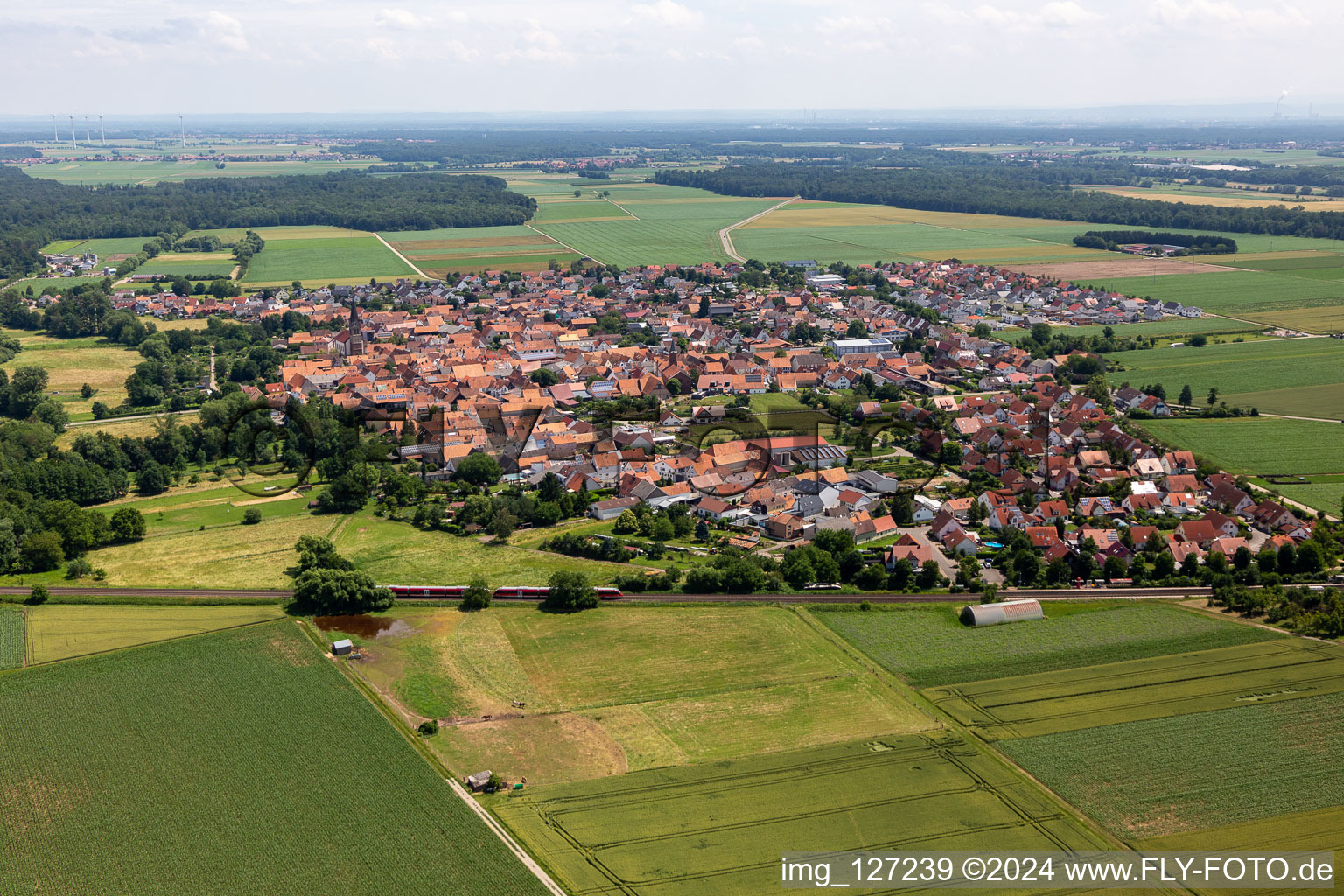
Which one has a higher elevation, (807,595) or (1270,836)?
(807,595)

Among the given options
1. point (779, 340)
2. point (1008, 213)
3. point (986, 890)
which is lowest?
point (986, 890)

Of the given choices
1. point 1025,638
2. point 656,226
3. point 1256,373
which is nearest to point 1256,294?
point 1256,373

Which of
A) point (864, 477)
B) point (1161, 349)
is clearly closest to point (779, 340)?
point (1161, 349)

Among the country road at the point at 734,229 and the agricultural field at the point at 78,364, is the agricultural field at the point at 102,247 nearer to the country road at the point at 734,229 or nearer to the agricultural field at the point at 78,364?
the agricultural field at the point at 78,364

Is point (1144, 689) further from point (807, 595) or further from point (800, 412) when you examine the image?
point (800, 412)

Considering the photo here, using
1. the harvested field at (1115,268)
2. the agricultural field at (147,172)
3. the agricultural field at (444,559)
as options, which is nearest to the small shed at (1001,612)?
the agricultural field at (444,559)

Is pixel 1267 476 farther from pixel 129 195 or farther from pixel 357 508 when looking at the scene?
pixel 129 195
